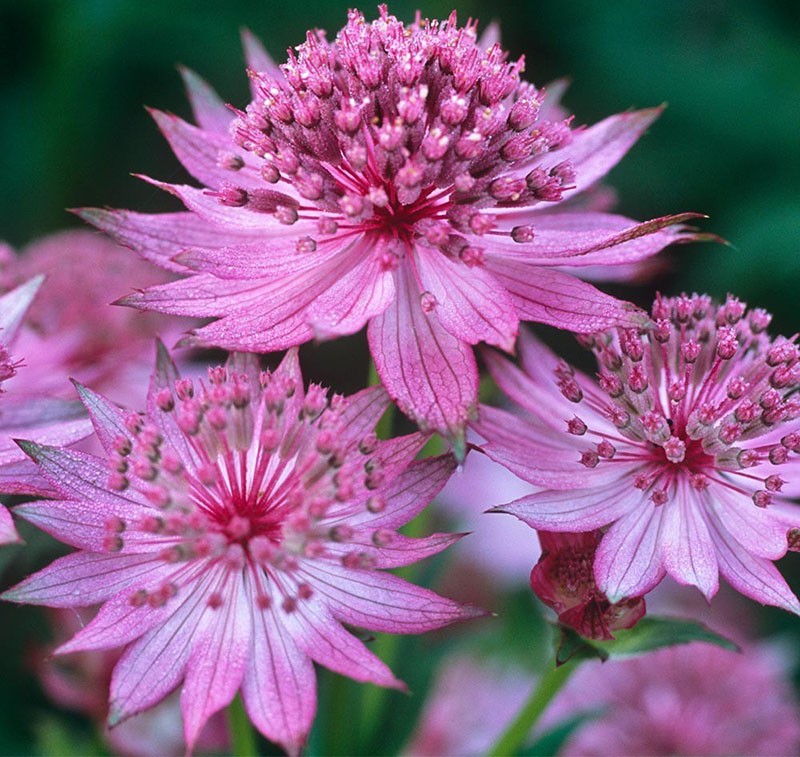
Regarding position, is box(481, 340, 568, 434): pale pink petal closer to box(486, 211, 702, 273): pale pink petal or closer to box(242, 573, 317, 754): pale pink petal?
box(486, 211, 702, 273): pale pink petal

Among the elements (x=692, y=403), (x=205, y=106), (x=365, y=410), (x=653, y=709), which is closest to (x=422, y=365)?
(x=365, y=410)

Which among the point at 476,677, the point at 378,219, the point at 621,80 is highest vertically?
the point at 621,80


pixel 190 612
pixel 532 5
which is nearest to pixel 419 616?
pixel 190 612

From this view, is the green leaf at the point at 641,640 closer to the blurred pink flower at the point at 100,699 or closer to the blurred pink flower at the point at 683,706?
the blurred pink flower at the point at 683,706

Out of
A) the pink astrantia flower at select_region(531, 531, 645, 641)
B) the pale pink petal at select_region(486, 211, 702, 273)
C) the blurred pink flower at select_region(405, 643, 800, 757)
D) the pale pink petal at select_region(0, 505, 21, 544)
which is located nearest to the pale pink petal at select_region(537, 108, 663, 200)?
the pale pink petal at select_region(486, 211, 702, 273)

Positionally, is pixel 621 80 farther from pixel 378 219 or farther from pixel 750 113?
pixel 378 219
